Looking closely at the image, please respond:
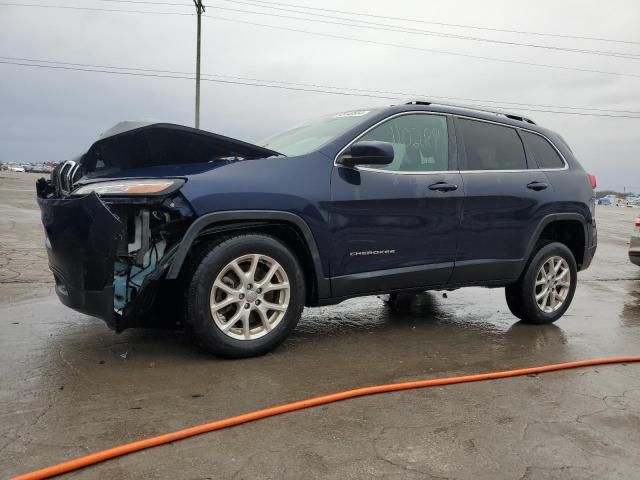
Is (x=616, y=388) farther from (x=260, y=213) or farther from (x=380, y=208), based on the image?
(x=260, y=213)

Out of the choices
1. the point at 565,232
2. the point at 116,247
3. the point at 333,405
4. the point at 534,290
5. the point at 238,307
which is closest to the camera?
the point at 333,405

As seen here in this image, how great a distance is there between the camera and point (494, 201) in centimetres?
460

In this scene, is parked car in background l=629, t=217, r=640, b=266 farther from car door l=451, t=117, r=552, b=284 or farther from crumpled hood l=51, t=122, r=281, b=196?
crumpled hood l=51, t=122, r=281, b=196

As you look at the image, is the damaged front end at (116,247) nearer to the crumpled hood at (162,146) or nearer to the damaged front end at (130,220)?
the damaged front end at (130,220)

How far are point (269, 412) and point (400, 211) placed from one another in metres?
1.90

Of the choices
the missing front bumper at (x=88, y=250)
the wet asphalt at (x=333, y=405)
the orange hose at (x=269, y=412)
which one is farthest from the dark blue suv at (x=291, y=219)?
the orange hose at (x=269, y=412)

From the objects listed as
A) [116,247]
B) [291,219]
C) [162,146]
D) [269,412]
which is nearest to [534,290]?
[291,219]

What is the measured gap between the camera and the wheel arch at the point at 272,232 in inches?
130

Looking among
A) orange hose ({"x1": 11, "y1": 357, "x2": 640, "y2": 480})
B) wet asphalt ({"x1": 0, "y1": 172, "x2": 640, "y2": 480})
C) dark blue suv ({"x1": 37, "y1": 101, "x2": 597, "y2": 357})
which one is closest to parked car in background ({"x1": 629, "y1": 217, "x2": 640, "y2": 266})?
wet asphalt ({"x1": 0, "y1": 172, "x2": 640, "y2": 480})

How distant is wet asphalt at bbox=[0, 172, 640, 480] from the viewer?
92.1 inches

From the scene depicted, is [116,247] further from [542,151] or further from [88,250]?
[542,151]

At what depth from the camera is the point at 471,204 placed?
176 inches

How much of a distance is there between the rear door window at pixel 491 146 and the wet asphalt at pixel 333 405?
1.44m

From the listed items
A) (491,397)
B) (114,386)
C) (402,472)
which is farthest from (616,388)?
(114,386)
